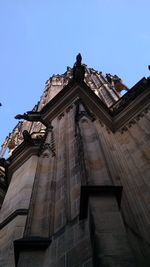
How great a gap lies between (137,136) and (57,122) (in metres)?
2.50

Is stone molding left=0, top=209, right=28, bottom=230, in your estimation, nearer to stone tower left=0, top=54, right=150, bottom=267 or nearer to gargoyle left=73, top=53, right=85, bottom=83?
stone tower left=0, top=54, right=150, bottom=267

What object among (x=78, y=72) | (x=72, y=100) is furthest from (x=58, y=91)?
(x=72, y=100)

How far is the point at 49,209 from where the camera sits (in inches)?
226

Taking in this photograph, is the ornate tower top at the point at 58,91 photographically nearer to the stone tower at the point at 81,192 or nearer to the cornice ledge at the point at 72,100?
the cornice ledge at the point at 72,100

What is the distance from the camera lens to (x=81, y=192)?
4730mm

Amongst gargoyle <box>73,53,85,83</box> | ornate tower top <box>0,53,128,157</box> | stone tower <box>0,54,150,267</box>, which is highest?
ornate tower top <box>0,53,128,157</box>

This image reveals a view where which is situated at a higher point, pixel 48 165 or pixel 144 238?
pixel 48 165

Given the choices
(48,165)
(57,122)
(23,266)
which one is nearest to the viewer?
(23,266)

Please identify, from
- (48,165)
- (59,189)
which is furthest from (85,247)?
(48,165)

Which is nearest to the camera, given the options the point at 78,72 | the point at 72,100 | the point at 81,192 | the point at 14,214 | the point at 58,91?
the point at 81,192

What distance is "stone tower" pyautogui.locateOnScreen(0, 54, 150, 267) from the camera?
160 inches

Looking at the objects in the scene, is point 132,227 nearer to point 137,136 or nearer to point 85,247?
point 85,247

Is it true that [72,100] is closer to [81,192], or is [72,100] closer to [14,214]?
[14,214]

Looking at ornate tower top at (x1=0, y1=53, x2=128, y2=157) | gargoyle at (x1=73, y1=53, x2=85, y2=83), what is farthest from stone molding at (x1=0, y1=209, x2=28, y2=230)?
gargoyle at (x1=73, y1=53, x2=85, y2=83)
